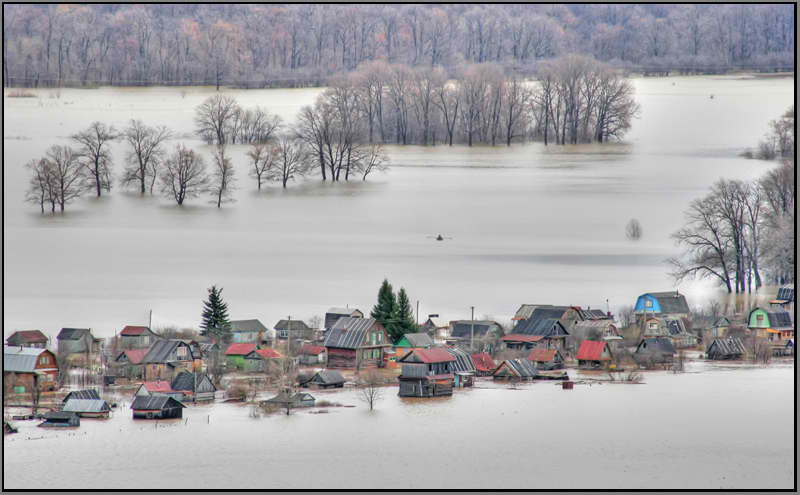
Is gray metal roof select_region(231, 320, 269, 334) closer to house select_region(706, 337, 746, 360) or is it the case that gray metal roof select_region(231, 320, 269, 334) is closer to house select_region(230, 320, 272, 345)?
house select_region(230, 320, 272, 345)

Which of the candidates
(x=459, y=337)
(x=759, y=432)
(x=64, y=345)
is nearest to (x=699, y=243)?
(x=459, y=337)

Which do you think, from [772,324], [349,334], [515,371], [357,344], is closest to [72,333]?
[349,334]

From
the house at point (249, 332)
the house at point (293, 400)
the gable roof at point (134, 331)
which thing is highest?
the gable roof at point (134, 331)

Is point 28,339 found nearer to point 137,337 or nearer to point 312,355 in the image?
point 137,337

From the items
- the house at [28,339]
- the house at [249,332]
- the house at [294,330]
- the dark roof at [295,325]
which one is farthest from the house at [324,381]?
the house at [28,339]

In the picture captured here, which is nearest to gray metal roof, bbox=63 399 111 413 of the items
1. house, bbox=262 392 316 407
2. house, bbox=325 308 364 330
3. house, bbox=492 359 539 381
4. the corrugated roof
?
house, bbox=262 392 316 407

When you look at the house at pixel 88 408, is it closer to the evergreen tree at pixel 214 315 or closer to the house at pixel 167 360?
the house at pixel 167 360
